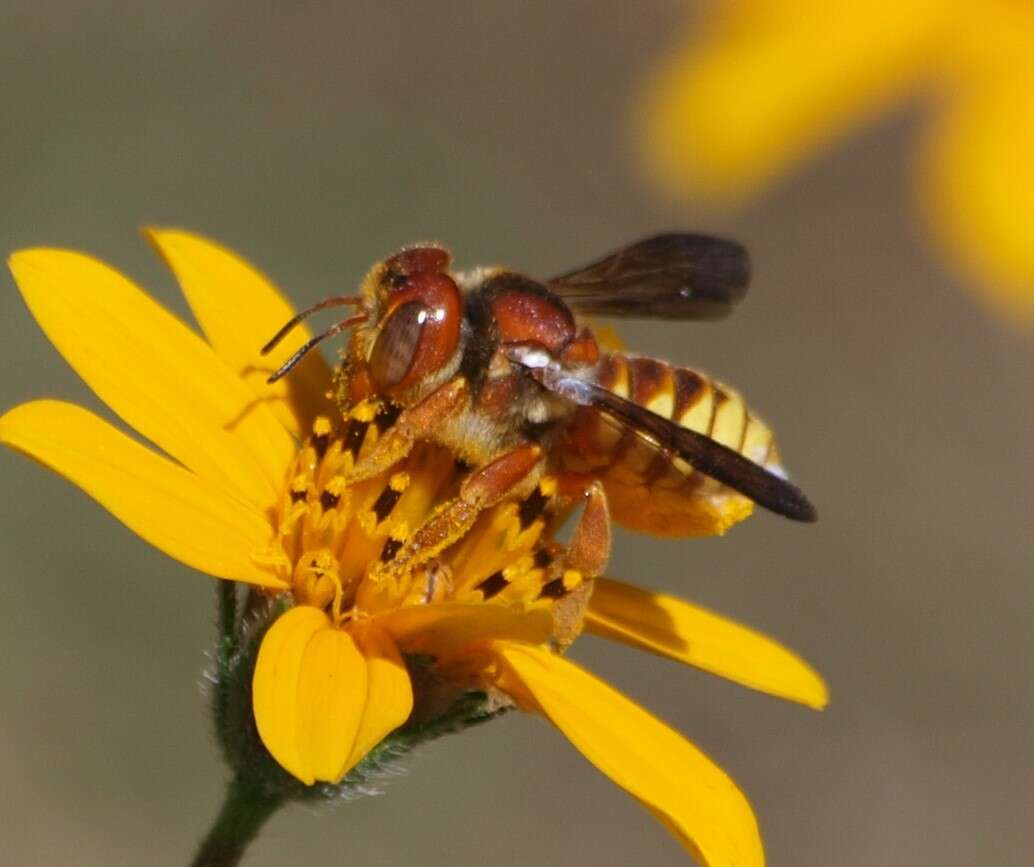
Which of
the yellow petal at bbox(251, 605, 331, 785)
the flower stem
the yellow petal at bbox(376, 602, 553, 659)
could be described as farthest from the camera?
the flower stem

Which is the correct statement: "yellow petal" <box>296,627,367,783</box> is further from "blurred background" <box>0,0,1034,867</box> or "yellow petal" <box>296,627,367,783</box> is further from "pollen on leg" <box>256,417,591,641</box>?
"blurred background" <box>0,0,1034,867</box>

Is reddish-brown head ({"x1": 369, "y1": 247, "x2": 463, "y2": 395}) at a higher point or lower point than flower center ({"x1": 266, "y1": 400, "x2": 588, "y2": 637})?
higher

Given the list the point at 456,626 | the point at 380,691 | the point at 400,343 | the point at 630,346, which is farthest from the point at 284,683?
the point at 630,346

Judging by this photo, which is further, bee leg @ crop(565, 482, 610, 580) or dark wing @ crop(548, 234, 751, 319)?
dark wing @ crop(548, 234, 751, 319)

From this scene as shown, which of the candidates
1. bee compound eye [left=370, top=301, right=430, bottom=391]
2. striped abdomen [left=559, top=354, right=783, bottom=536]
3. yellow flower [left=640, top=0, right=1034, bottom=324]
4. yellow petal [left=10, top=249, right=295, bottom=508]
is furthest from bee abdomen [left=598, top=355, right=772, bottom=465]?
yellow flower [left=640, top=0, right=1034, bottom=324]

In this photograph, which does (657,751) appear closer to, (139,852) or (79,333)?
(79,333)

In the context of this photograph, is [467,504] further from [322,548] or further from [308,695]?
[308,695]
